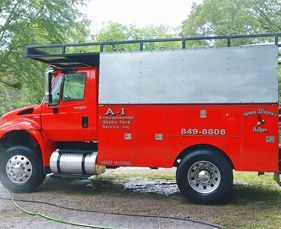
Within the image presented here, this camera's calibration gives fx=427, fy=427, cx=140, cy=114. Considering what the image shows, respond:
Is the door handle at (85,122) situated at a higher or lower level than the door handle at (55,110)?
lower

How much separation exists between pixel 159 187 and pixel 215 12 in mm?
21091

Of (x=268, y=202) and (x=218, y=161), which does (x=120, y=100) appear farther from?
(x=268, y=202)

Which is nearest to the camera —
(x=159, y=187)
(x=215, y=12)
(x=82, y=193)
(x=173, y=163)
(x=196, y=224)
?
(x=196, y=224)

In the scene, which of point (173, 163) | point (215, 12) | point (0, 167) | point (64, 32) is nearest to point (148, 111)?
point (173, 163)

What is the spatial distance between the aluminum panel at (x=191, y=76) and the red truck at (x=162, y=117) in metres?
0.02

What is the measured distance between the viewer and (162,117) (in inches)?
308

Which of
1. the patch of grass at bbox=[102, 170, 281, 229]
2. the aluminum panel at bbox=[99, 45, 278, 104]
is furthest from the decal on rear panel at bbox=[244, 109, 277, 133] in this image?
the patch of grass at bbox=[102, 170, 281, 229]

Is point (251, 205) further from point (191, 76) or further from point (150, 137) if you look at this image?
point (191, 76)

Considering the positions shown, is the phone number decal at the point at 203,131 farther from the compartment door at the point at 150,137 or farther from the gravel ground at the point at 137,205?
the gravel ground at the point at 137,205

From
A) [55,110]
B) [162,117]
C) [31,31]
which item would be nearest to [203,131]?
[162,117]

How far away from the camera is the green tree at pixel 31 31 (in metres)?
19.3

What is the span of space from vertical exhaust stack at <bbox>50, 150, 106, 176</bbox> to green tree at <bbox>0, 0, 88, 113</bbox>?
11.7m

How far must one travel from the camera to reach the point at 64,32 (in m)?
20.9

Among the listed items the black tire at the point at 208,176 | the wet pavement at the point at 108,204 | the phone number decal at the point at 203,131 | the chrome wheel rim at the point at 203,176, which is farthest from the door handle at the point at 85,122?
the chrome wheel rim at the point at 203,176
